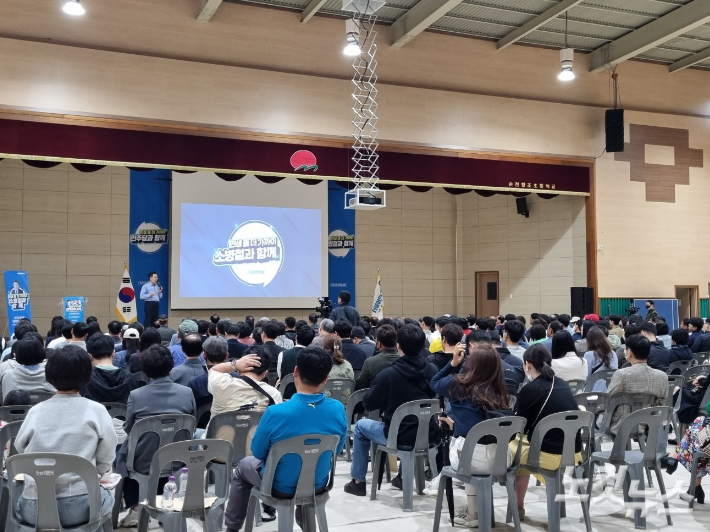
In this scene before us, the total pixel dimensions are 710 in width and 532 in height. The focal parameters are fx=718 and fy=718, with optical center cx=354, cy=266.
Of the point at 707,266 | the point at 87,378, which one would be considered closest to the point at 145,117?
the point at 87,378

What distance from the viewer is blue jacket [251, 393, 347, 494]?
11.1 ft

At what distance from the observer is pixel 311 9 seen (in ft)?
42.8

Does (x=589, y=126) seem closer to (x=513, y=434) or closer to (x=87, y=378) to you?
(x=513, y=434)

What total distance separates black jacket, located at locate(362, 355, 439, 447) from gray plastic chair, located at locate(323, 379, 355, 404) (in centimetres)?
109

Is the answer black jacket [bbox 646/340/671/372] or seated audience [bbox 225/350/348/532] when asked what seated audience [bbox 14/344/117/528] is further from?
black jacket [bbox 646/340/671/372]

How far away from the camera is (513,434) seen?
4027mm

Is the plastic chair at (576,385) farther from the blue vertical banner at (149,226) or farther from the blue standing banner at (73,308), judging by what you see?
the blue standing banner at (73,308)

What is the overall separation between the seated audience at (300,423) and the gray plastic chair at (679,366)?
4688 mm

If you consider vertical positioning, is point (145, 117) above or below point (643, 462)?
above

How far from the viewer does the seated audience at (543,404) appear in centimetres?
412

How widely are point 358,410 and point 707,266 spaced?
13.9 metres

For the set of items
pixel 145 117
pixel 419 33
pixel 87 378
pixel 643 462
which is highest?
pixel 419 33

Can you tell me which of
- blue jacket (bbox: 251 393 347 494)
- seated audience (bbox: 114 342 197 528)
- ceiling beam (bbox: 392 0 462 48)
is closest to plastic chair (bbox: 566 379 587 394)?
blue jacket (bbox: 251 393 347 494)

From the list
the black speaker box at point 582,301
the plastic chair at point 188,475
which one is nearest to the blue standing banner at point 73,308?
the black speaker box at point 582,301
